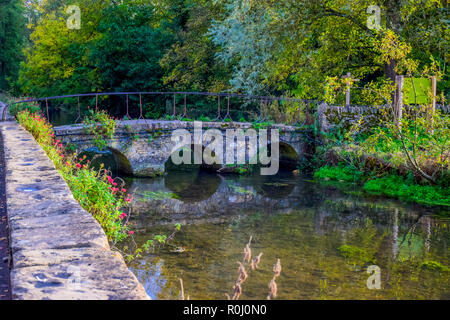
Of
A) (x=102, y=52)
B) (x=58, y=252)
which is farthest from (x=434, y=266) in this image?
(x=102, y=52)

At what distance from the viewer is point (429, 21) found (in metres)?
14.8

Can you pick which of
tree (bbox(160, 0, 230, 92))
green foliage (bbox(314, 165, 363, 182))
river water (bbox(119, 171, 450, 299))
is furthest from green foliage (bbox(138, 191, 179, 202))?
tree (bbox(160, 0, 230, 92))

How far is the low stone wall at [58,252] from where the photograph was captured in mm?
2637

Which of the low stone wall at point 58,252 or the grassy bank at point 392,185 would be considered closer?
the low stone wall at point 58,252

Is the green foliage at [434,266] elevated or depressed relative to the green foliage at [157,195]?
depressed

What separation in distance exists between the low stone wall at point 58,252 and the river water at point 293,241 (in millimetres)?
2718

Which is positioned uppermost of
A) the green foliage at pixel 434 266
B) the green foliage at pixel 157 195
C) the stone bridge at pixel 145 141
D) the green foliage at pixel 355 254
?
the stone bridge at pixel 145 141

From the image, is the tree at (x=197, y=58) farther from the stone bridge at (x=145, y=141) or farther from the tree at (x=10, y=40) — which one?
the tree at (x=10, y=40)

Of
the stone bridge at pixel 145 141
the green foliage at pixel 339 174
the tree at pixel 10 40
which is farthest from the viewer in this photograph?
the tree at pixel 10 40

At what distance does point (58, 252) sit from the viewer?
3.12 metres

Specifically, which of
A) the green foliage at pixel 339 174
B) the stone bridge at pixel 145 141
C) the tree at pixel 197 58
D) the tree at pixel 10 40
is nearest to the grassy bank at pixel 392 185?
the green foliage at pixel 339 174
